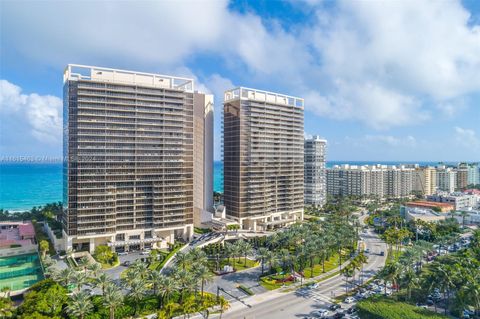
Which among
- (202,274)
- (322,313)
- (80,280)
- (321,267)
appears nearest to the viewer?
(80,280)

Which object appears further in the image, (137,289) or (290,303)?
(290,303)

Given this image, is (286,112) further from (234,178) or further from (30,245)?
(30,245)

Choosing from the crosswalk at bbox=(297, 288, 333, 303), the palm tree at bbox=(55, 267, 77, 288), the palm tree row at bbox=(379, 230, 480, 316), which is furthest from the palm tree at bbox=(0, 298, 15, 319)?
→ the palm tree row at bbox=(379, 230, 480, 316)

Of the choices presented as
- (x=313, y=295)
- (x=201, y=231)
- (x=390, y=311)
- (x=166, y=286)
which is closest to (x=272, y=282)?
(x=313, y=295)

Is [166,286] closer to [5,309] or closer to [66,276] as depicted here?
[66,276]

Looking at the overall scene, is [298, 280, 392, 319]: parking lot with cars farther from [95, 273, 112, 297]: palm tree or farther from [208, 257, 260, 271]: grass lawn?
[95, 273, 112, 297]: palm tree

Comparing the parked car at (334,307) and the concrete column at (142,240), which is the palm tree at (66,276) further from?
the parked car at (334,307)
